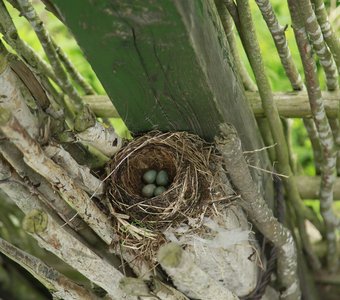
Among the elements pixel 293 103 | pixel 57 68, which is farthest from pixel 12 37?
pixel 293 103

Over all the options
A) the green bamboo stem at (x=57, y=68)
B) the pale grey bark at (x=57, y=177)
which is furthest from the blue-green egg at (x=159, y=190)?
the green bamboo stem at (x=57, y=68)

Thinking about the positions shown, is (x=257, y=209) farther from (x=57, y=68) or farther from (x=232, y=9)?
(x=57, y=68)

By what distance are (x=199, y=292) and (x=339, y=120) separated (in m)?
0.69

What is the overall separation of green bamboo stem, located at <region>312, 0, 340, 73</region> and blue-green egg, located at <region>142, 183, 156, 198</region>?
61 cm

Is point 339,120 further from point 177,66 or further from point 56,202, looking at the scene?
point 56,202

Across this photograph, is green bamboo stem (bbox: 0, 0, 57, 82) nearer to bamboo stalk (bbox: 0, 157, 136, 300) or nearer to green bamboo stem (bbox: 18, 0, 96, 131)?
green bamboo stem (bbox: 18, 0, 96, 131)

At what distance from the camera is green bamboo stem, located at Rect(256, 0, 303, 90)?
4.65 feet

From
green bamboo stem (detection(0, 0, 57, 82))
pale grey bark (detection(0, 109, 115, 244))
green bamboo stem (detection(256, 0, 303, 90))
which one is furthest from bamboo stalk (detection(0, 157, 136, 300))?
green bamboo stem (detection(256, 0, 303, 90))

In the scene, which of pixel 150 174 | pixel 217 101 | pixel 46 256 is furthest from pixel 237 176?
pixel 46 256

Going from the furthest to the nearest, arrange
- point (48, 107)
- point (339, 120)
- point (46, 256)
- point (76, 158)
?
point (46, 256), point (339, 120), point (76, 158), point (48, 107)

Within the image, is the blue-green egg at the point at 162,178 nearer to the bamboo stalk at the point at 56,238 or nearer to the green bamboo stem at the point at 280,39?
the bamboo stalk at the point at 56,238

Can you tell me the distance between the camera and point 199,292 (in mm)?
1388

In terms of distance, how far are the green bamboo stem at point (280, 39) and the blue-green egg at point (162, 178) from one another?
449mm

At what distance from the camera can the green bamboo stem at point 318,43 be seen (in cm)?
135
